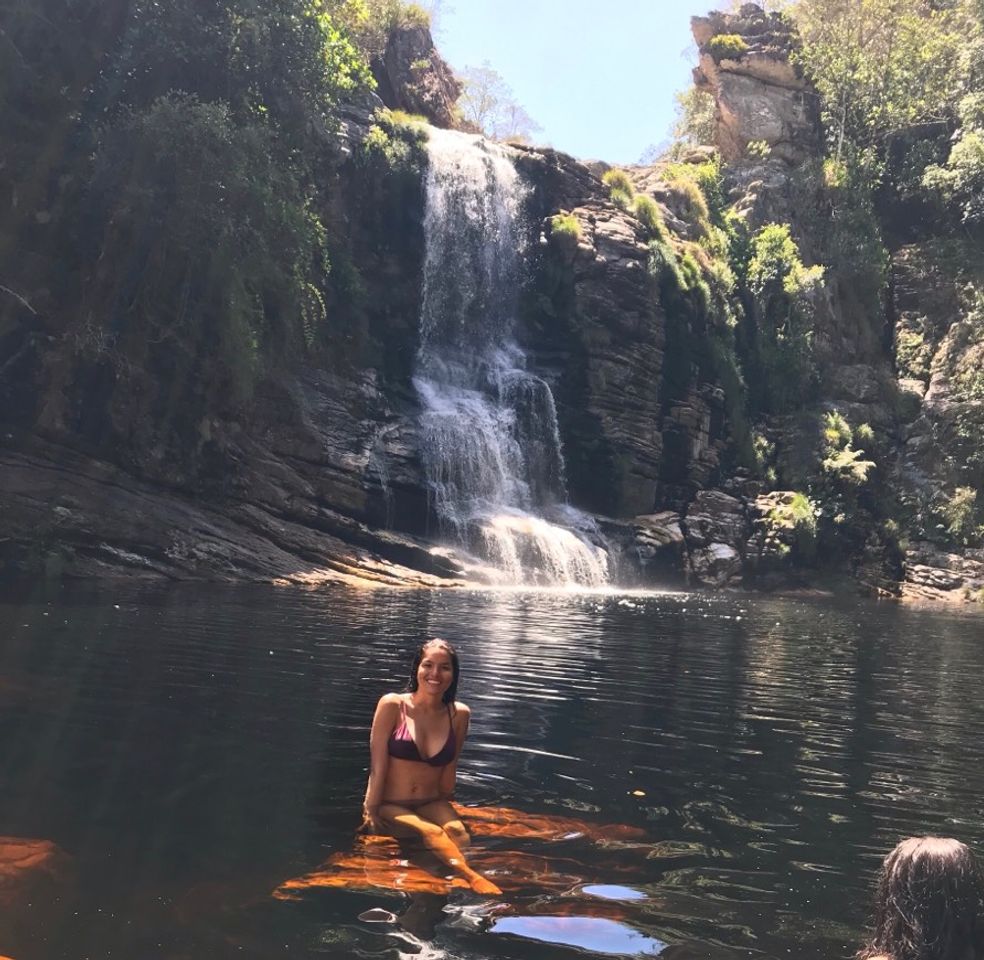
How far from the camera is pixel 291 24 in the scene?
2583 centimetres

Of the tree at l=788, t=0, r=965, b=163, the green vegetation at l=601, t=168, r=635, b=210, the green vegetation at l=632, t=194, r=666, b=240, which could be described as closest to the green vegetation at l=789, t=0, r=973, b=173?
the tree at l=788, t=0, r=965, b=163

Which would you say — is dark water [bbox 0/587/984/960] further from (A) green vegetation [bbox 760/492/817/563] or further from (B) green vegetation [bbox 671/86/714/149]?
(B) green vegetation [bbox 671/86/714/149]

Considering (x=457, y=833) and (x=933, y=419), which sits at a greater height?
(x=933, y=419)

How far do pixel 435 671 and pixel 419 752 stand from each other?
1.65 ft

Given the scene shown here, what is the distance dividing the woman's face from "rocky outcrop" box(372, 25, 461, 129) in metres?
40.8

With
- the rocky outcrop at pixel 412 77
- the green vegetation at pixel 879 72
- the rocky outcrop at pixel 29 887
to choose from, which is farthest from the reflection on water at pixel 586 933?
the green vegetation at pixel 879 72

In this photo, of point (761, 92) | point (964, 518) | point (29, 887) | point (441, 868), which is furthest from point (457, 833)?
point (761, 92)

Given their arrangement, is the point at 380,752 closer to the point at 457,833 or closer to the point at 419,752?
the point at 419,752

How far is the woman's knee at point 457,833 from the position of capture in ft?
18.2

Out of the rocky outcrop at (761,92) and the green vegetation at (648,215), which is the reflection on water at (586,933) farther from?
the rocky outcrop at (761,92)

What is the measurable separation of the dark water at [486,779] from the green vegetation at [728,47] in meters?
43.4

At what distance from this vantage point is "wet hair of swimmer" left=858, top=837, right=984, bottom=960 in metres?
3.09

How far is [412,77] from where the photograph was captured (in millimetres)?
43250

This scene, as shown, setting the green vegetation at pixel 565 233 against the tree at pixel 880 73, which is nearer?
the green vegetation at pixel 565 233
